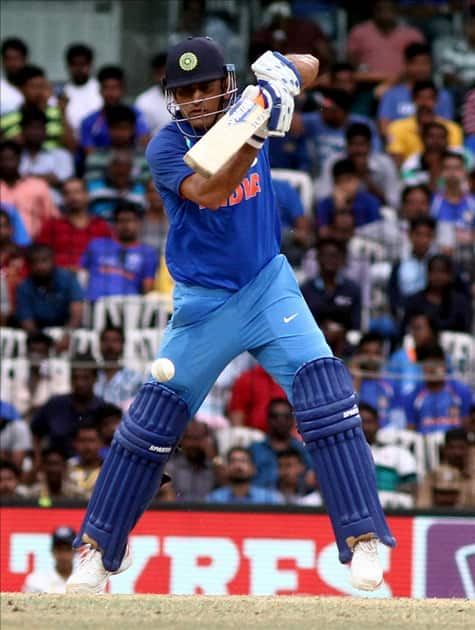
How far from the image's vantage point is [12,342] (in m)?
10.6

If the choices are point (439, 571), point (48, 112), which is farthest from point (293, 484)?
point (48, 112)

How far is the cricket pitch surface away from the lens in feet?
18.0

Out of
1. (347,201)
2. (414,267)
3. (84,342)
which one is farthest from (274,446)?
(347,201)

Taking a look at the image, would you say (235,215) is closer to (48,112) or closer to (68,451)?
(68,451)

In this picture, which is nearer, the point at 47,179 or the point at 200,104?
the point at 200,104

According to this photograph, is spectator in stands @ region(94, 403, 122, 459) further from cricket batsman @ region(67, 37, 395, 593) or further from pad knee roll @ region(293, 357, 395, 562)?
pad knee roll @ region(293, 357, 395, 562)

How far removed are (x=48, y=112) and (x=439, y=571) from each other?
223 inches

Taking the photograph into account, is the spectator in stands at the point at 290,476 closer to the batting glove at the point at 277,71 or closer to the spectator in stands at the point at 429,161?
the spectator in stands at the point at 429,161

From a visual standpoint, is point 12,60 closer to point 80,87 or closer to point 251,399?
point 80,87

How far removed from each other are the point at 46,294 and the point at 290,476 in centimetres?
237

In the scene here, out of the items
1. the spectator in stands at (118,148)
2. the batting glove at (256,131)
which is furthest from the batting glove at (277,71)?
the spectator in stands at (118,148)

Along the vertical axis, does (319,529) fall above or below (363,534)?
below

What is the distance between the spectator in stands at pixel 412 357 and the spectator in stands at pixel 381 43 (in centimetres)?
435

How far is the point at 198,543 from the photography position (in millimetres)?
9562
